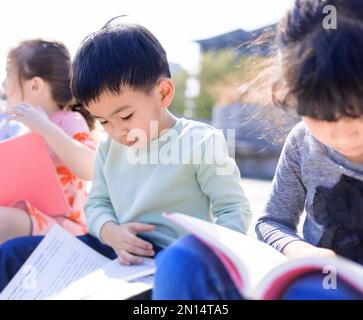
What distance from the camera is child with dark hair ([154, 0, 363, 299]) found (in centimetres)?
58

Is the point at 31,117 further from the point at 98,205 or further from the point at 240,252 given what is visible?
the point at 240,252

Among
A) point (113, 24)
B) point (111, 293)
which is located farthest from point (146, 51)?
point (111, 293)

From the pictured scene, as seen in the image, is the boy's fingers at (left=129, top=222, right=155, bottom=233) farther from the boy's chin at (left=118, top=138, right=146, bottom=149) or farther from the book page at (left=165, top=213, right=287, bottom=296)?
the book page at (left=165, top=213, right=287, bottom=296)

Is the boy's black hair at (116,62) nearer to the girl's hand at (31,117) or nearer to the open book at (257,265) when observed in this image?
the girl's hand at (31,117)

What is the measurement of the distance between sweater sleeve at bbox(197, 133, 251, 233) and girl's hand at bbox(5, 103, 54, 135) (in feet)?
1.32

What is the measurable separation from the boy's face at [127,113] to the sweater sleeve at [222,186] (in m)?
0.12

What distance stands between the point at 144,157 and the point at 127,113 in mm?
111

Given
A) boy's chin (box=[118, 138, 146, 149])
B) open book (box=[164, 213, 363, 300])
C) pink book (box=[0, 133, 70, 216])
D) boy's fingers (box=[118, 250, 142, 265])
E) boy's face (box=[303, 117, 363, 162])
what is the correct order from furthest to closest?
1. pink book (box=[0, 133, 70, 216])
2. boy's chin (box=[118, 138, 146, 149])
3. boy's fingers (box=[118, 250, 142, 265])
4. boy's face (box=[303, 117, 363, 162])
5. open book (box=[164, 213, 363, 300])

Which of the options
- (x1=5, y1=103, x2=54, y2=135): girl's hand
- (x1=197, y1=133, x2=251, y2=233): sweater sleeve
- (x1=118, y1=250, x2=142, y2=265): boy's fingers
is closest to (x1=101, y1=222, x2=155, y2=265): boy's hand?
(x1=118, y1=250, x2=142, y2=265): boy's fingers

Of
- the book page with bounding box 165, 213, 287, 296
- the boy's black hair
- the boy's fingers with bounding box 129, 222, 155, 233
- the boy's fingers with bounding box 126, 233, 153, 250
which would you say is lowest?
the boy's fingers with bounding box 126, 233, 153, 250

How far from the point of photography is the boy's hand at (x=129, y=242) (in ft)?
2.79

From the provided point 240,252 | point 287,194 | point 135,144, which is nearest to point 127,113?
point 135,144

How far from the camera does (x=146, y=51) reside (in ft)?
3.14

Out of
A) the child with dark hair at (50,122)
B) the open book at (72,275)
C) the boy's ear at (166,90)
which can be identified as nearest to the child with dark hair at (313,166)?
the open book at (72,275)
